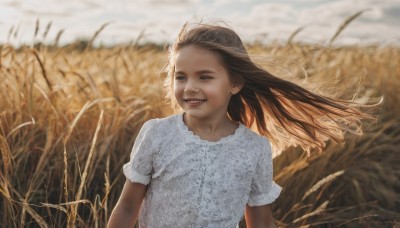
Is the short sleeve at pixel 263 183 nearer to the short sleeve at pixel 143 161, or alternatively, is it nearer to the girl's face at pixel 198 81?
the girl's face at pixel 198 81

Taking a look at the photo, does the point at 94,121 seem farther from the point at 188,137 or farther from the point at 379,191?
the point at 379,191

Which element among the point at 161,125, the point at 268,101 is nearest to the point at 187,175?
the point at 161,125

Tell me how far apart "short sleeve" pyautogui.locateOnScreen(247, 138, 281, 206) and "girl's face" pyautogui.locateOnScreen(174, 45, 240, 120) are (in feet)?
0.80

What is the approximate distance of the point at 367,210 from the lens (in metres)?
3.59

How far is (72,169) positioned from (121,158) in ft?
0.82

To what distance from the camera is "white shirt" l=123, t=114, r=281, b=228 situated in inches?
72.7

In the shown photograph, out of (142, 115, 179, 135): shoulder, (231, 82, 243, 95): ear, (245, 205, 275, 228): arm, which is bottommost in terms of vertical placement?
(245, 205, 275, 228): arm

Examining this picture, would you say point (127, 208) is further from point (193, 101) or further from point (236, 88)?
point (236, 88)

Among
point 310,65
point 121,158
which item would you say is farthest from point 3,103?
point 310,65

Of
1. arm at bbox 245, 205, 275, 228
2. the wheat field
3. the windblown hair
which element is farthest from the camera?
the wheat field

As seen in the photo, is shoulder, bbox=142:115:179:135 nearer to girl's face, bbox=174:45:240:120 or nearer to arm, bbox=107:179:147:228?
girl's face, bbox=174:45:240:120

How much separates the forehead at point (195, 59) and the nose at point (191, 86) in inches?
1.6

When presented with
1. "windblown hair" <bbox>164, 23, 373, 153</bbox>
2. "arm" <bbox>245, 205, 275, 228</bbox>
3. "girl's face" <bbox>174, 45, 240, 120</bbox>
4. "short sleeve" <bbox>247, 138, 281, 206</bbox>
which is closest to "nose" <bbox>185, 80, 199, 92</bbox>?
"girl's face" <bbox>174, 45, 240, 120</bbox>

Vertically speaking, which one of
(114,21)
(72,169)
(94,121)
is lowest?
(72,169)
